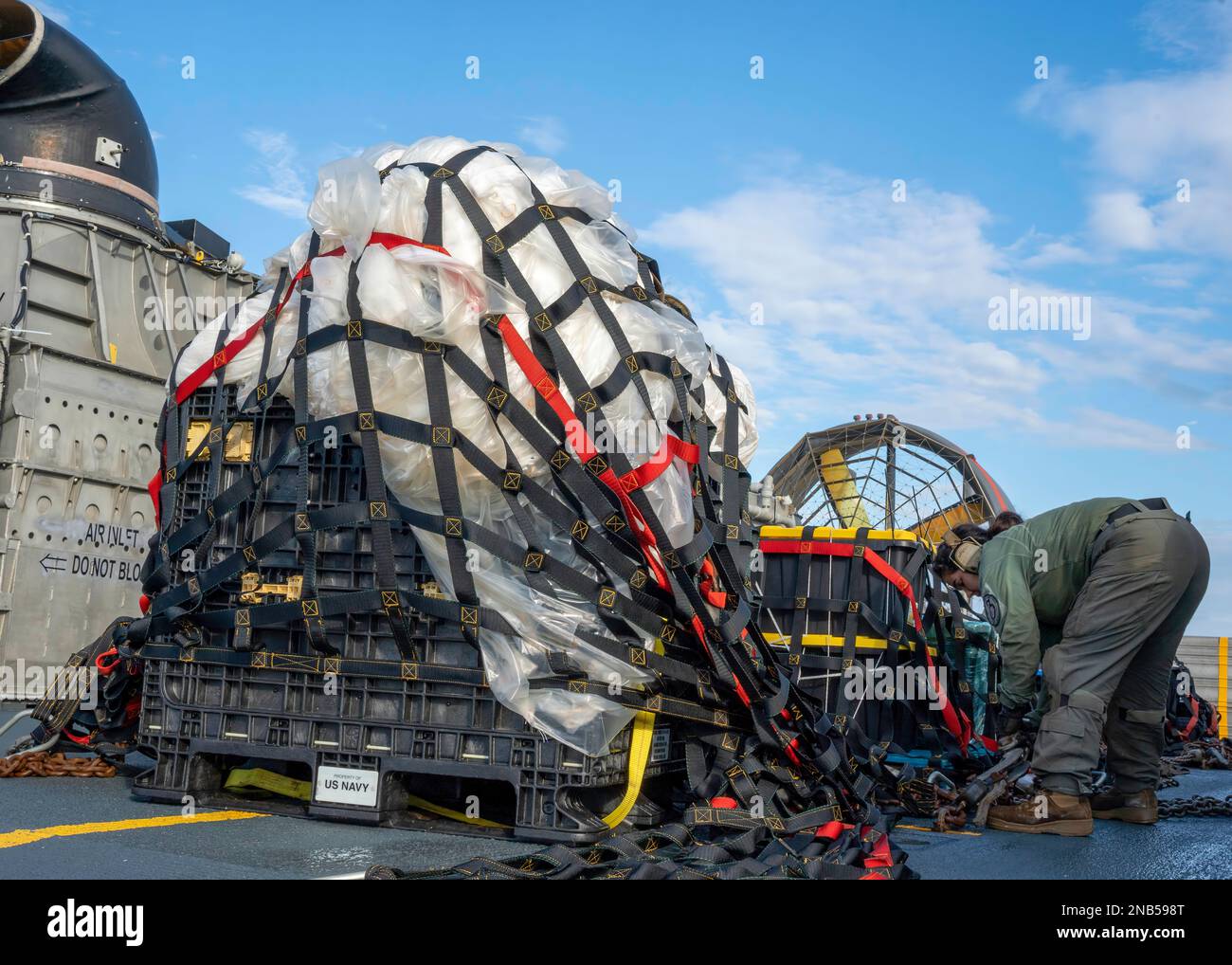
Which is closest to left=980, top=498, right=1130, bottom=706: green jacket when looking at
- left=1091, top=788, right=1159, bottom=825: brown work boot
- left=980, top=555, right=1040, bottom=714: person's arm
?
left=980, top=555, right=1040, bottom=714: person's arm

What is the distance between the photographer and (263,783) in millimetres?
4746

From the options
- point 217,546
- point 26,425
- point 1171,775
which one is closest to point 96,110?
point 26,425

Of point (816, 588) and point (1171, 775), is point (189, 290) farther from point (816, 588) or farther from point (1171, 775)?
point (1171, 775)

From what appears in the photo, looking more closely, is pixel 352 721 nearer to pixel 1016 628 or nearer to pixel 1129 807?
pixel 1016 628

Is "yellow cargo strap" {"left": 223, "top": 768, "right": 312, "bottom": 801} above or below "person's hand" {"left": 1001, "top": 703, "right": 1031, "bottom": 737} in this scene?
below

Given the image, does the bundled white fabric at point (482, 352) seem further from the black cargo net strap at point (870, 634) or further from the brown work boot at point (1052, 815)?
the black cargo net strap at point (870, 634)

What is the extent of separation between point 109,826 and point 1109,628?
4.52m

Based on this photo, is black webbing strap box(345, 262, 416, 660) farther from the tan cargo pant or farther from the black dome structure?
the black dome structure

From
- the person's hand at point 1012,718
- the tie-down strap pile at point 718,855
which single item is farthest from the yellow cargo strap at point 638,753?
the person's hand at point 1012,718

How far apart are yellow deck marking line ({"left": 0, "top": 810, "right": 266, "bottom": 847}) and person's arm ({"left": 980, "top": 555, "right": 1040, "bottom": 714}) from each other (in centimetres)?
355

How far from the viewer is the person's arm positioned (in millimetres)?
5113

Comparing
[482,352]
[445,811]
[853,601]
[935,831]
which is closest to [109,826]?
[445,811]

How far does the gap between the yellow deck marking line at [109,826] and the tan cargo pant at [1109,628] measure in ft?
12.1
